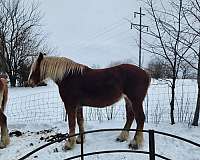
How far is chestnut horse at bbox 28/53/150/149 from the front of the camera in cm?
551

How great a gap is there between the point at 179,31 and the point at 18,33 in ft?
56.6

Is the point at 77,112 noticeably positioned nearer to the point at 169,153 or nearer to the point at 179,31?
the point at 169,153

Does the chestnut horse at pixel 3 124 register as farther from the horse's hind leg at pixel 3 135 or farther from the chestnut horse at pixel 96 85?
the chestnut horse at pixel 96 85

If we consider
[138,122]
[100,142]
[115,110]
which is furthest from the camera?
[115,110]

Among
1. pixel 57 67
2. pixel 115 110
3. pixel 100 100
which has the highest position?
pixel 57 67

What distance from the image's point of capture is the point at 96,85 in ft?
18.2

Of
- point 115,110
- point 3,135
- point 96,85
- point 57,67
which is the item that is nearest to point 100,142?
point 96,85

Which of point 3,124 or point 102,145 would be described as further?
point 3,124

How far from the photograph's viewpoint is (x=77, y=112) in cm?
603

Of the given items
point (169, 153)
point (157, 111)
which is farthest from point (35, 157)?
point (157, 111)

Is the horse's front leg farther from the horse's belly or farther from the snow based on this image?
the horse's belly

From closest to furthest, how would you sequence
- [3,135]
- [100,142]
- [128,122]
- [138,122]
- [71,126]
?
[138,122], [71,126], [100,142], [128,122], [3,135]

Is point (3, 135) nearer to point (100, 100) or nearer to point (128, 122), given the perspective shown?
point (100, 100)

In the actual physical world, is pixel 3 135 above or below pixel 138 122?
below
